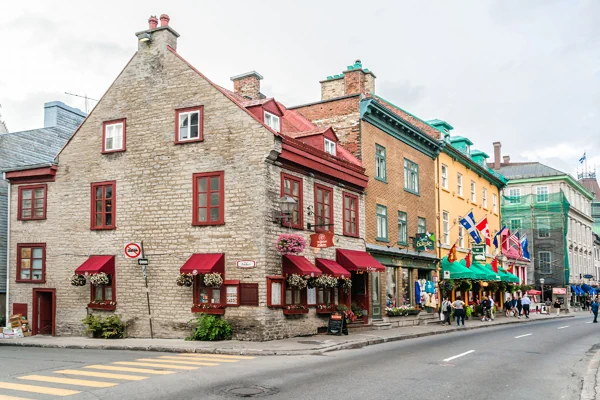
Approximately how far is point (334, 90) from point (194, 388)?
72.5 ft

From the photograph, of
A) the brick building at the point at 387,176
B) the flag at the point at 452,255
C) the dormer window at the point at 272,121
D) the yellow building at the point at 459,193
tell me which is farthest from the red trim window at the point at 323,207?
the yellow building at the point at 459,193

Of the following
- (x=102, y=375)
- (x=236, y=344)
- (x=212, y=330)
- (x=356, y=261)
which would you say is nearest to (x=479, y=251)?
(x=356, y=261)

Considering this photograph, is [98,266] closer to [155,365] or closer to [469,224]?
[155,365]

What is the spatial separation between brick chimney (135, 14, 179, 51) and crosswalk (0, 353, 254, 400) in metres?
12.1

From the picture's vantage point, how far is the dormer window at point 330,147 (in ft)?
82.4

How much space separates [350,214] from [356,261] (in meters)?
2.42

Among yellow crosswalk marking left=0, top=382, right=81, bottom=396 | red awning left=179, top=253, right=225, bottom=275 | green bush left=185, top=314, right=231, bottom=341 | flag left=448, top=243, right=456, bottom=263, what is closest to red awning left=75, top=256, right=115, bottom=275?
red awning left=179, top=253, right=225, bottom=275

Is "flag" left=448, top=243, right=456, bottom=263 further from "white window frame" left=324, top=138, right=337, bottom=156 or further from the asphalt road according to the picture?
the asphalt road

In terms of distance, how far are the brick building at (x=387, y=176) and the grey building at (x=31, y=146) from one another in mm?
12390

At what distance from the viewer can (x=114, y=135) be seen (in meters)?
23.7

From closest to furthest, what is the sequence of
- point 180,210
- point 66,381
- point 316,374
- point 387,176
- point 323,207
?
point 66,381 < point 316,374 < point 180,210 < point 323,207 < point 387,176

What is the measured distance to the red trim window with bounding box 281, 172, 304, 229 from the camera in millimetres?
21344

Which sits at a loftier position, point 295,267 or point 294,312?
point 295,267

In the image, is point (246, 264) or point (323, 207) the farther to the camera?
point (323, 207)
